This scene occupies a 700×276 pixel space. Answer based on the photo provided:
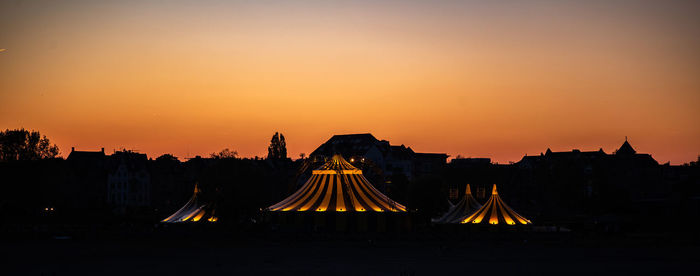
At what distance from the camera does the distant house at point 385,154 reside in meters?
99.1

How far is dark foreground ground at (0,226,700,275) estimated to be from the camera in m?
29.2

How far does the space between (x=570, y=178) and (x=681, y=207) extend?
45.0 feet

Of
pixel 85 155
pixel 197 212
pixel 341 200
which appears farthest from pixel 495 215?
pixel 85 155

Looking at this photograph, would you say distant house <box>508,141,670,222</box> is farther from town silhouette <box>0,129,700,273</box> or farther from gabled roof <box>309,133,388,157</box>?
gabled roof <box>309,133,388,157</box>

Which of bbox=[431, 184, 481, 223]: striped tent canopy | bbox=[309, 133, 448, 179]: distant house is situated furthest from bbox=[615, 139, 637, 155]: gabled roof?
bbox=[431, 184, 481, 223]: striped tent canopy

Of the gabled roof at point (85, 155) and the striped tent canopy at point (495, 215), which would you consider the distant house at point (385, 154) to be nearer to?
the gabled roof at point (85, 155)

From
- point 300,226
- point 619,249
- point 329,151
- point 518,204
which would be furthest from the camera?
point 329,151

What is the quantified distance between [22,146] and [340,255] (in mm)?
57986

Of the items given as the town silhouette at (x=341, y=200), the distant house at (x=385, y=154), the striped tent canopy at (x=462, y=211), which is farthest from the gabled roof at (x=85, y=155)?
the striped tent canopy at (x=462, y=211)

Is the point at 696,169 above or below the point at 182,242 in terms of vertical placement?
above

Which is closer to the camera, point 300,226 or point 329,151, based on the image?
point 300,226

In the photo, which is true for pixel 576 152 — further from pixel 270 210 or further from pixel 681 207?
pixel 270 210

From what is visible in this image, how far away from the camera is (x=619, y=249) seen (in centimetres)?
3950

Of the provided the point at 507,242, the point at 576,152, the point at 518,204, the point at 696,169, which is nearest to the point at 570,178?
the point at 518,204
